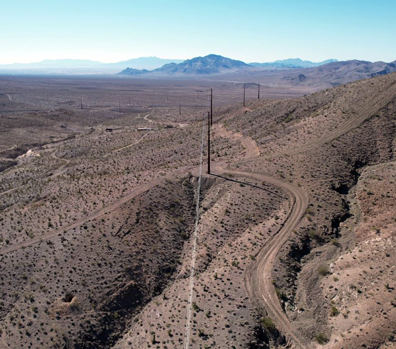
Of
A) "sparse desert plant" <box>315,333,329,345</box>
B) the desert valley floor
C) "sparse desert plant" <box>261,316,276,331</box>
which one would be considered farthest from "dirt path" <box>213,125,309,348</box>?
"sparse desert plant" <box>315,333,329,345</box>

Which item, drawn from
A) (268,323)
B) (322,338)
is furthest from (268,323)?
(322,338)

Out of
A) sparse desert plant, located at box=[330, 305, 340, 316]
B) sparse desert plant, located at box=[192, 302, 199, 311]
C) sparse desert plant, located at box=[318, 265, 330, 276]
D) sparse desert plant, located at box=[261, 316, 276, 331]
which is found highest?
sparse desert plant, located at box=[318, 265, 330, 276]

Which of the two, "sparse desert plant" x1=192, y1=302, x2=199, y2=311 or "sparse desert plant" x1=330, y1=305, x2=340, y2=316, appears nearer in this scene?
"sparse desert plant" x1=330, y1=305, x2=340, y2=316

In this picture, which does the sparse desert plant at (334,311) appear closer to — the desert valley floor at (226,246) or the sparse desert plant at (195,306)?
the desert valley floor at (226,246)

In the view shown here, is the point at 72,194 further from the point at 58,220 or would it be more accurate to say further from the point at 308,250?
the point at 308,250

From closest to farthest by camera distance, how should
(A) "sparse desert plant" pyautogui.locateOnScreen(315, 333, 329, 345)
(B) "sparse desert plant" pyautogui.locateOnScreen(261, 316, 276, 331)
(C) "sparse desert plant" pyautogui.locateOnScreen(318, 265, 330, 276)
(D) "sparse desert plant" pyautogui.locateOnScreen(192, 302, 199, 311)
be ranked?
(A) "sparse desert plant" pyautogui.locateOnScreen(315, 333, 329, 345), (B) "sparse desert plant" pyautogui.locateOnScreen(261, 316, 276, 331), (D) "sparse desert plant" pyautogui.locateOnScreen(192, 302, 199, 311), (C) "sparse desert plant" pyautogui.locateOnScreen(318, 265, 330, 276)

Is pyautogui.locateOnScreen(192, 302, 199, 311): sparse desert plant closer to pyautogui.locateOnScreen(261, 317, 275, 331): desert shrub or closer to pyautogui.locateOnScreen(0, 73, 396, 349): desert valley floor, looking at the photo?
pyautogui.locateOnScreen(0, 73, 396, 349): desert valley floor

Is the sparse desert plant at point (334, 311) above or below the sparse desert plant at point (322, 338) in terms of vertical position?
above

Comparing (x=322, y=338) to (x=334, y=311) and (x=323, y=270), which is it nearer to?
(x=334, y=311)

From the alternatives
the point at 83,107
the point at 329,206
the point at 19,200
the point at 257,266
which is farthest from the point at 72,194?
the point at 83,107

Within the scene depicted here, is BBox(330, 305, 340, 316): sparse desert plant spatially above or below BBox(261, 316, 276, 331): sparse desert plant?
above

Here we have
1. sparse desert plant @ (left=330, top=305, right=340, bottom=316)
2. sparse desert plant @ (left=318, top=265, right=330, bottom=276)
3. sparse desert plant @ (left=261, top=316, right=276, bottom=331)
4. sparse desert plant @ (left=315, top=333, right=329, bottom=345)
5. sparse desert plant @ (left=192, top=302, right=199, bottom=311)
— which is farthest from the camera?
sparse desert plant @ (left=318, top=265, right=330, bottom=276)

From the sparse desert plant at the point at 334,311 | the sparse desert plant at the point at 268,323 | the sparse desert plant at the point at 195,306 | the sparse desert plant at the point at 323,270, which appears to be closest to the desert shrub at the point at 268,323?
the sparse desert plant at the point at 268,323
